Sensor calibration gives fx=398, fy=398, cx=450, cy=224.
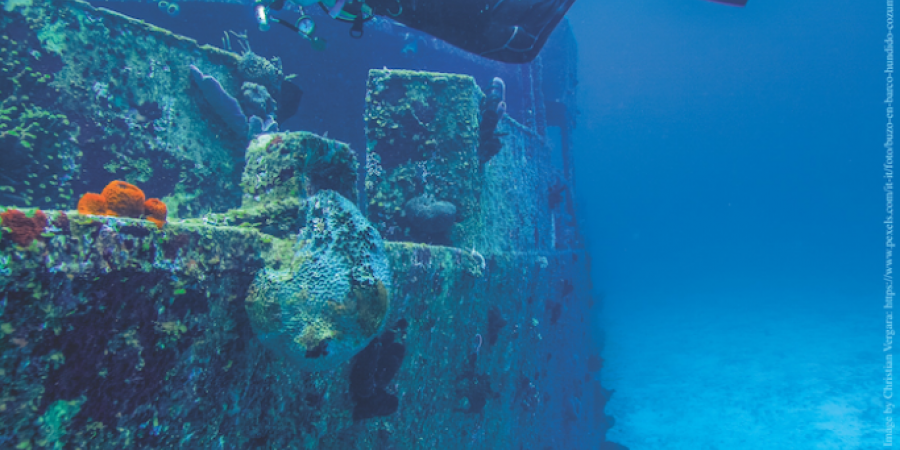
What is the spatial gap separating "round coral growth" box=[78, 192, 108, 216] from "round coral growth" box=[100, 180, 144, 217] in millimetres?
25

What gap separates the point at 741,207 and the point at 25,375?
140m

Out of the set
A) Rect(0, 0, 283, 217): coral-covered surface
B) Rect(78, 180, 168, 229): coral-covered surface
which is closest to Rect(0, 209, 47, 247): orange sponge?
Rect(78, 180, 168, 229): coral-covered surface

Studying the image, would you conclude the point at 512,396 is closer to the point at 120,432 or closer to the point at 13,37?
the point at 120,432

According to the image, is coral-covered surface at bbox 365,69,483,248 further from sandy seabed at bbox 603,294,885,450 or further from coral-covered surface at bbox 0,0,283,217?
sandy seabed at bbox 603,294,885,450

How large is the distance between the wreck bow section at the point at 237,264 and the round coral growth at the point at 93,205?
0.46 m

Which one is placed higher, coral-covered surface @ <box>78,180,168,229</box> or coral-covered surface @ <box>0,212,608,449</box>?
coral-covered surface @ <box>78,180,168,229</box>

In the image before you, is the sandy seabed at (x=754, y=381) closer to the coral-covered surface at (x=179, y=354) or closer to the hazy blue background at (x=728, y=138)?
the coral-covered surface at (x=179, y=354)

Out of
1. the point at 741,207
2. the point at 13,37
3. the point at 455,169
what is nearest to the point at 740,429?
the point at 455,169

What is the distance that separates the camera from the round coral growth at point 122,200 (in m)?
2.20

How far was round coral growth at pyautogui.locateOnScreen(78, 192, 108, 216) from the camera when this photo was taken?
2182 mm

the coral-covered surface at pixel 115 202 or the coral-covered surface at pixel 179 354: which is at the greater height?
the coral-covered surface at pixel 115 202

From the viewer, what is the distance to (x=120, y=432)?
5.11 feet

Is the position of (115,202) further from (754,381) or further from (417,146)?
(754,381)

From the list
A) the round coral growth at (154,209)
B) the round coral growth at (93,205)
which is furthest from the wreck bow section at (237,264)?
the round coral growth at (93,205)
